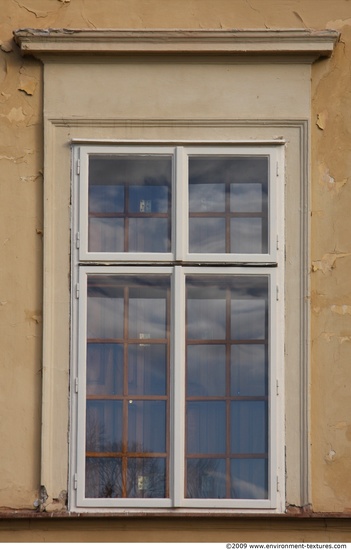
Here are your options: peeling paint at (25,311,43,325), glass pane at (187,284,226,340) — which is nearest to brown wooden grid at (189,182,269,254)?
glass pane at (187,284,226,340)

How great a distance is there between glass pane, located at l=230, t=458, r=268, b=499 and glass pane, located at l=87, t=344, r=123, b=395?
71cm

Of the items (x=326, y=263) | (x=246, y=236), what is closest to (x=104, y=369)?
(x=246, y=236)

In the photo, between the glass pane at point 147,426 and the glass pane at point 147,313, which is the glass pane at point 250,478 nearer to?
Answer: the glass pane at point 147,426

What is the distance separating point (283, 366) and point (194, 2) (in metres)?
1.94

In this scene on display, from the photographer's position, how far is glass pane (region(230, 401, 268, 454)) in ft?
16.8

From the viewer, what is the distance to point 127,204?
5293 mm

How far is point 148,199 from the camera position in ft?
17.3

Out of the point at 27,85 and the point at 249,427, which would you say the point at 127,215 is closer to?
the point at 27,85

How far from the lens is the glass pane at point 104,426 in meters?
5.12

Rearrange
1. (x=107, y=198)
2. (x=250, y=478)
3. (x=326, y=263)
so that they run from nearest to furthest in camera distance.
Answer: (x=250, y=478) < (x=326, y=263) < (x=107, y=198)

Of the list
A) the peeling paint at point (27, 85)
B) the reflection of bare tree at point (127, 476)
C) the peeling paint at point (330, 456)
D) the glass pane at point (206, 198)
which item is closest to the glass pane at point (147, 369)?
the reflection of bare tree at point (127, 476)

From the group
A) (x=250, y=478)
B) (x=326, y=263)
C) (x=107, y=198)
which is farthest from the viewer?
(x=107, y=198)

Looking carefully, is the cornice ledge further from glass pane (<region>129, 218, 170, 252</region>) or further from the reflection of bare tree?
the reflection of bare tree

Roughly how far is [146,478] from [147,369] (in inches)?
21.3
